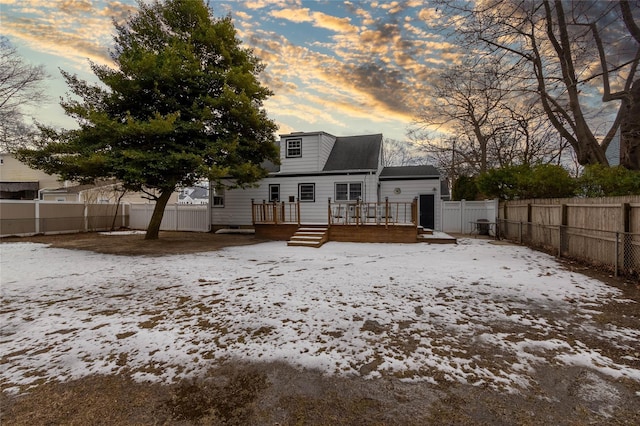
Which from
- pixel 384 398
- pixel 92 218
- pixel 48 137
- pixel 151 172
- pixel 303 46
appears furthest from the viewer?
pixel 92 218

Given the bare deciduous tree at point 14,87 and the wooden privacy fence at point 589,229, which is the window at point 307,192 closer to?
the wooden privacy fence at point 589,229

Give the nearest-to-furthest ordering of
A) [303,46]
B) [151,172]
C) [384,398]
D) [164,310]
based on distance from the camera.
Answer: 1. [384,398]
2. [164,310]
3. [151,172]
4. [303,46]

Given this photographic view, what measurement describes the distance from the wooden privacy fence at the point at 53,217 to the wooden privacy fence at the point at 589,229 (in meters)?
20.8

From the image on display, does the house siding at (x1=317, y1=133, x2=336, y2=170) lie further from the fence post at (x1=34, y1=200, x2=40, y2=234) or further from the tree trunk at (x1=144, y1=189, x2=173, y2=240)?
the fence post at (x1=34, y1=200, x2=40, y2=234)

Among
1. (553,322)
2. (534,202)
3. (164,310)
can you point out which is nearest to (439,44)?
(534,202)

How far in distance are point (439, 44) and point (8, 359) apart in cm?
1330

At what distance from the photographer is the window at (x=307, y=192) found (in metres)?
14.9

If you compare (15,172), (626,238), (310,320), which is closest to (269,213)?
(310,320)

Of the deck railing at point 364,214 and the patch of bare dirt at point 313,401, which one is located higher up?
the deck railing at point 364,214

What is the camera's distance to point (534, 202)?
414 inches

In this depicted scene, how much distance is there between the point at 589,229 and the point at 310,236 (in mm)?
8086

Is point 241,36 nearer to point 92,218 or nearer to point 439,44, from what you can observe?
point 439,44

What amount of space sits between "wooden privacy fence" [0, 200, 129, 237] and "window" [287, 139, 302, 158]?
11.0m

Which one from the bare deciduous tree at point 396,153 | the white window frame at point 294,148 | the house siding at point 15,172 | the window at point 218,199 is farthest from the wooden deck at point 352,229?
the bare deciduous tree at point 396,153
